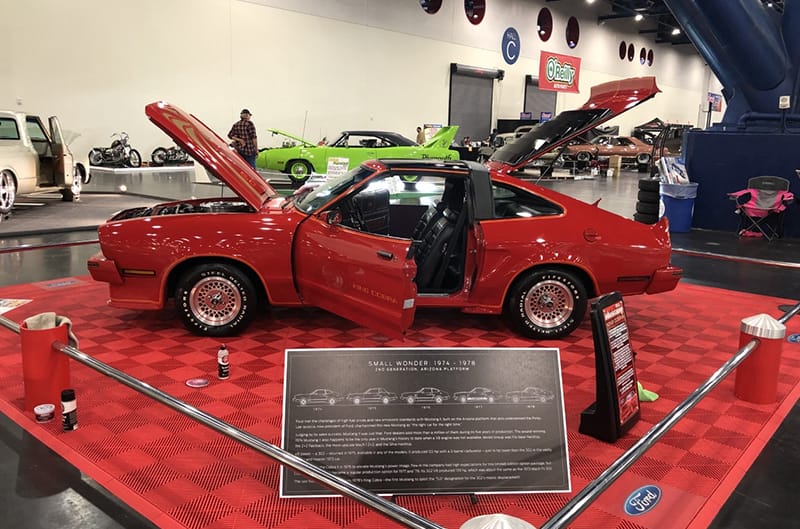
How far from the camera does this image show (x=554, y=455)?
8.84 feet

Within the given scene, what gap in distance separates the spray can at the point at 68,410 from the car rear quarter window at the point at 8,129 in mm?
9552

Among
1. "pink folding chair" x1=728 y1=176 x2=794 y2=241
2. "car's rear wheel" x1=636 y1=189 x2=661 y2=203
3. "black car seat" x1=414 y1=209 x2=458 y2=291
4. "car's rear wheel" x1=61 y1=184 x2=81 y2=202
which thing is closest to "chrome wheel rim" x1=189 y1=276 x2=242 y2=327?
"black car seat" x1=414 y1=209 x2=458 y2=291

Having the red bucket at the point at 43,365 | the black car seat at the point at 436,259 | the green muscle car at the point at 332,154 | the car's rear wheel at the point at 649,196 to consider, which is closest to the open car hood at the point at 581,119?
the black car seat at the point at 436,259

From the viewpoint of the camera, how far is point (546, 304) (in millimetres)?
4945

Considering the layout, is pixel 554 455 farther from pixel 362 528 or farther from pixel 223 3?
pixel 223 3

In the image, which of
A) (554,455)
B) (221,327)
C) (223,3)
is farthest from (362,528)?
(223,3)

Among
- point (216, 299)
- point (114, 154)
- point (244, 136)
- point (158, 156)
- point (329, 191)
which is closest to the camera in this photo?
point (216, 299)

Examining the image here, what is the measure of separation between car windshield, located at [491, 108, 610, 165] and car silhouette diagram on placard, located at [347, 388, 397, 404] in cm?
430

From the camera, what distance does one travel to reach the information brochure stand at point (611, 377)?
A: 10.4 ft

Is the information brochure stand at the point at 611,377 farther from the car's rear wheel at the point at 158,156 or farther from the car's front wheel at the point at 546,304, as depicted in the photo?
the car's rear wheel at the point at 158,156

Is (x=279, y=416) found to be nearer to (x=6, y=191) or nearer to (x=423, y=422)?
(x=423, y=422)

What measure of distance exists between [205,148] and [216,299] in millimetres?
1188

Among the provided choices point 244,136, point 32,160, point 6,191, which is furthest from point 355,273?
point 244,136

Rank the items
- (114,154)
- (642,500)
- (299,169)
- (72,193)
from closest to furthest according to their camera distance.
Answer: (642,500) < (72,193) < (299,169) < (114,154)
